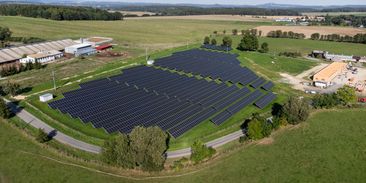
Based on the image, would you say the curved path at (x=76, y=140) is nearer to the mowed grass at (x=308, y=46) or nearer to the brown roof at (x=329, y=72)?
the brown roof at (x=329, y=72)

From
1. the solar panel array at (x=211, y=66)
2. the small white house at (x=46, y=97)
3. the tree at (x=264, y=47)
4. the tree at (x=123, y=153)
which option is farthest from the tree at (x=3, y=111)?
the tree at (x=264, y=47)

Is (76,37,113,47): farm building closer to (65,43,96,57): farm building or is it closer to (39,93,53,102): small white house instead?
(65,43,96,57): farm building

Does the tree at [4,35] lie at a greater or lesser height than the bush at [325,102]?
greater

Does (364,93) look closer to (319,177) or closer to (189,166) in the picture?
(319,177)

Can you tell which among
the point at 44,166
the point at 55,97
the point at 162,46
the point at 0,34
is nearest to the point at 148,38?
the point at 162,46

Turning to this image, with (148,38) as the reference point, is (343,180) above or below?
below
